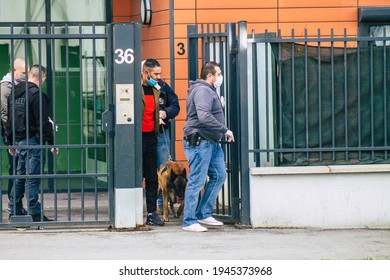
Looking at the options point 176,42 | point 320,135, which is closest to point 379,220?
point 320,135

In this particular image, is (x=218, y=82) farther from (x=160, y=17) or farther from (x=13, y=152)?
(x=160, y=17)

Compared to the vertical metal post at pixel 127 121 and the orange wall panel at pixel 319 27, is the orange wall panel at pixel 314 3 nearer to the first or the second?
the orange wall panel at pixel 319 27

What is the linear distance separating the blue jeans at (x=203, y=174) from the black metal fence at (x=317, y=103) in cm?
43

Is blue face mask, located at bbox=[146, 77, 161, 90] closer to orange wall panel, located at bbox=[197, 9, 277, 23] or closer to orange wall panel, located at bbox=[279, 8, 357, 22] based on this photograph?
orange wall panel, located at bbox=[197, 9, 277, 23]

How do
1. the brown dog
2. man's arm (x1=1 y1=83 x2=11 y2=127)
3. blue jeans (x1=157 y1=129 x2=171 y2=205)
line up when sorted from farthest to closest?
1. blue jeans (x1=157 y1=129 x2=171 y2=205)
2. man's arm (x1=1 y1=83 x2=11 y2=127)
3. the brown dog

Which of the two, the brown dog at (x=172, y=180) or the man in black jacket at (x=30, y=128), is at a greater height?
the man in black jacket at (x=30, y=128)

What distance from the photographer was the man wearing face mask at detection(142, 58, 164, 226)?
12680 mm

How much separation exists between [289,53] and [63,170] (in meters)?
4.66

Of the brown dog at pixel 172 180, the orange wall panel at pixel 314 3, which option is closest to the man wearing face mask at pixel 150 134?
the brown dog at pixel 172 180

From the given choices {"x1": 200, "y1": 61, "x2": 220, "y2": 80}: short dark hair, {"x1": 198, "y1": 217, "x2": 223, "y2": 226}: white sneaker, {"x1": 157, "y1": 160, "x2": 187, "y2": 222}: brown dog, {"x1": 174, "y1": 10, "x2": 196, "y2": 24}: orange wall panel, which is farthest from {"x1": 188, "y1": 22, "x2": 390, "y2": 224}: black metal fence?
{"x1": 174, "y1": 10, "x2": 196, "y2": 24}: orange wall panel

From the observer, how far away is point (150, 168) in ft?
41.7

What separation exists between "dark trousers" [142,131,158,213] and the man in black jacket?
42.3 inches

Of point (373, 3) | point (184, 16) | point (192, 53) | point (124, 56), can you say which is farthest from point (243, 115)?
point (373, 3)

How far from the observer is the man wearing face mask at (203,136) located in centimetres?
1205
